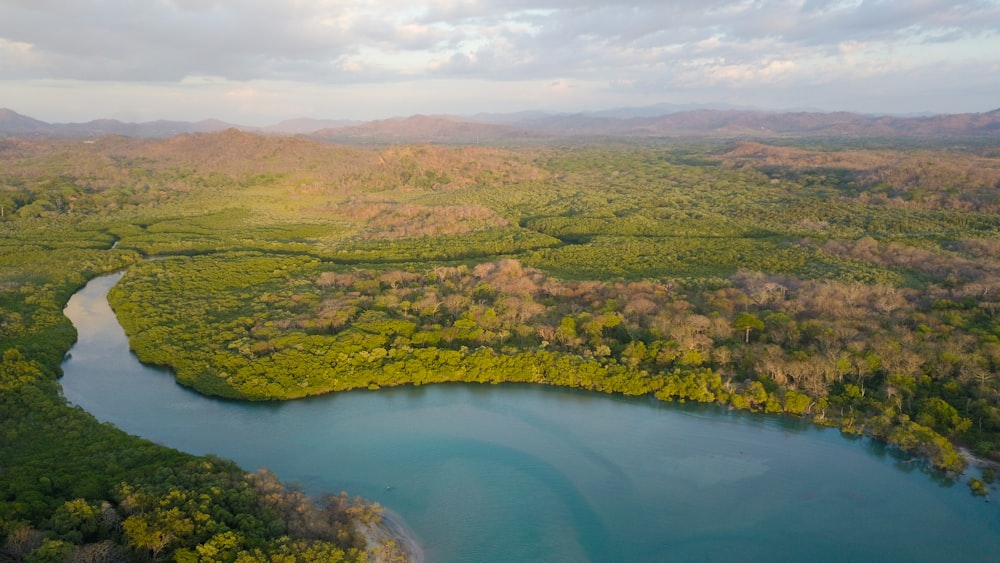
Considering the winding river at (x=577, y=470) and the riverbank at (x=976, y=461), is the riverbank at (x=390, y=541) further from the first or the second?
the riverbank at (x=976, y=461)

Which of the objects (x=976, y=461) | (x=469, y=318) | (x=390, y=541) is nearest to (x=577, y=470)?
(x=390, y=541)

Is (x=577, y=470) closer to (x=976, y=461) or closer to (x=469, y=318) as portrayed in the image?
(x=469, y=318)

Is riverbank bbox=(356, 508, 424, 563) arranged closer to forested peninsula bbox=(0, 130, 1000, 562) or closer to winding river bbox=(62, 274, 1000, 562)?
forested peninsula bbox=(0, 130, 1000, 562)

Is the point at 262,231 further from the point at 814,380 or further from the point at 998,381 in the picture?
the point at 998,381

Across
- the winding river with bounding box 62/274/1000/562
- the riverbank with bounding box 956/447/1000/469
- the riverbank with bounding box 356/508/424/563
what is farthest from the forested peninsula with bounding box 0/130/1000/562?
the winding river with bounding box 62/274/1000/562

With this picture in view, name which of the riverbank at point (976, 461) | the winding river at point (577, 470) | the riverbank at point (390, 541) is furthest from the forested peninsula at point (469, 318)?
the winding river at point (577, 470)

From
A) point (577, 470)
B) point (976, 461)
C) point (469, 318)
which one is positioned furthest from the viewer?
point (469, 318)
